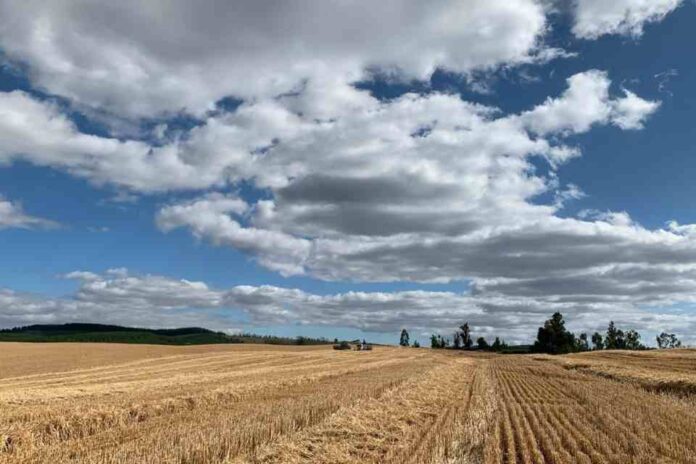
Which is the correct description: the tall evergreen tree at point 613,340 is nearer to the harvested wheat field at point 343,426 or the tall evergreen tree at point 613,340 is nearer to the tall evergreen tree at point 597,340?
the tall evergreen tree at point 597,340

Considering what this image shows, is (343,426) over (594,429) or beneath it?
over

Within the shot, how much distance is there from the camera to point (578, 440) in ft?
48.9

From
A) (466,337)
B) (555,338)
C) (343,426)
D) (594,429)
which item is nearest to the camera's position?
(343,426)

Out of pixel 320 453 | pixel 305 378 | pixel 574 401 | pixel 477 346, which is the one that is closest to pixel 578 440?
pixel 320 453

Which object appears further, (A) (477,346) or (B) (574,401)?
(A) (477,346)

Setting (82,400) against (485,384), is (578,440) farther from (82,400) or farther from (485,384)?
(485,384)

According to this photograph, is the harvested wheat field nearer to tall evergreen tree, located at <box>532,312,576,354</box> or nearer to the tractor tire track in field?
the tractor tire track in field

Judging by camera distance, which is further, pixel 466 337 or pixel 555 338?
pixel 466 337

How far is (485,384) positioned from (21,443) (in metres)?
24.6

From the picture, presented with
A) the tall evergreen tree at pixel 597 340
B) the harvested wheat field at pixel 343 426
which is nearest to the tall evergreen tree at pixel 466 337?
the tall evergreen tree at pixel 597 340

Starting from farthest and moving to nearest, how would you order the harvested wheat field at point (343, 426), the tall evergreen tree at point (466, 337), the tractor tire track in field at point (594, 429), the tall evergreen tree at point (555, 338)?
the tall evergreen tree at point (466, 337) → the tall evergreen tree at point (555, 338) → the tractor tire track in field at point (594, 429) → the harvested wheat field at point (343, 426)

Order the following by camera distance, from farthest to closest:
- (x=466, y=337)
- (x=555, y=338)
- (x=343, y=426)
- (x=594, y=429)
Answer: (x=466, y=337), (x=555, y=338), (x=594, y=429), (x=343, y=426)

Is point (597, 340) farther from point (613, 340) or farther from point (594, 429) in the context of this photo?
point (594, 429)

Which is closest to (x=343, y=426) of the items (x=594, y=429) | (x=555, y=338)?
(x=594, y=429)
